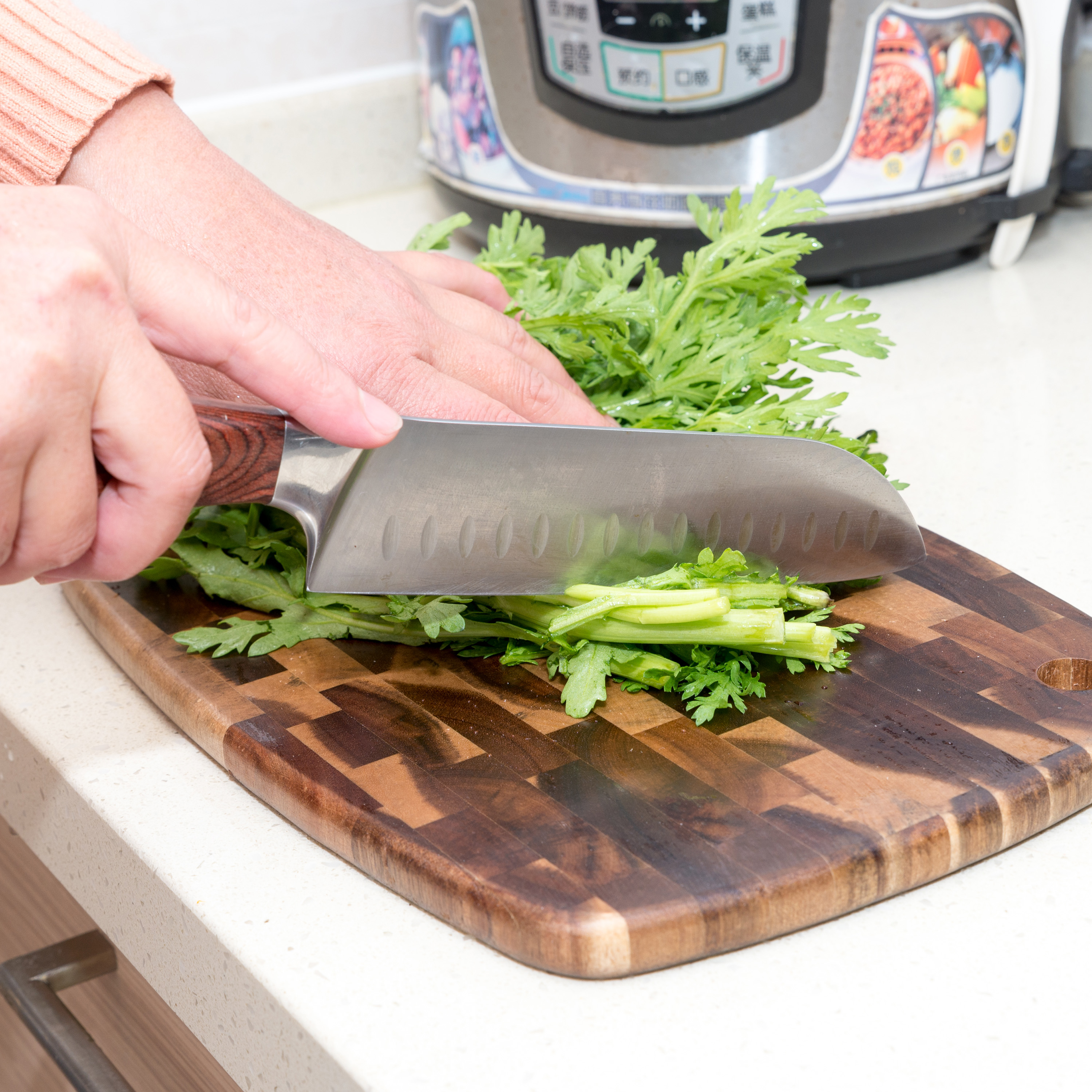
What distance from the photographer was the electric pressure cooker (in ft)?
4.24

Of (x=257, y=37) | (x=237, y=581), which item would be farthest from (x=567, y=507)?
(x=257, y=37)

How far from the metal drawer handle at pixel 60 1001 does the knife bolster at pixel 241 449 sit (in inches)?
17.0

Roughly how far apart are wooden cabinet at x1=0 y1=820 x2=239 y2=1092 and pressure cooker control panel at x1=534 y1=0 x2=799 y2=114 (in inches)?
38.4

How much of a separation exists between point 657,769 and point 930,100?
3.09ft

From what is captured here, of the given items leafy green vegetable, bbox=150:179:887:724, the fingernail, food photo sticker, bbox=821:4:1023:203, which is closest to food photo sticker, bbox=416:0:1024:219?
food photo sticker, bbox=821:4:1023:203

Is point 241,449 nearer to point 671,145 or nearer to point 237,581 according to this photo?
point 237,581

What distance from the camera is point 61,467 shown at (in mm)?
587

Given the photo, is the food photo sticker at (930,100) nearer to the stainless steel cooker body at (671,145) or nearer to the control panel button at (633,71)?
the stainless steel cooker body at (671,145)

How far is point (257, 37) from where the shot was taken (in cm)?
182

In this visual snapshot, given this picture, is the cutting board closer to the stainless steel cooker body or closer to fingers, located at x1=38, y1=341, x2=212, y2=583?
fingers, located at x1=38, y1=341, x2=212, y2=583

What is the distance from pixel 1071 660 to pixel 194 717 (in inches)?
22.2

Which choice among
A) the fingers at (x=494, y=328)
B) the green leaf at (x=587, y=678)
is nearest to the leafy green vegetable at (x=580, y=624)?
the green leaf at (x=587, y=678)

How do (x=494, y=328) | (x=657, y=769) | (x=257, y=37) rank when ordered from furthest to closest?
(x=257, y=37), (x=494, y=328), (x=657, y=769)

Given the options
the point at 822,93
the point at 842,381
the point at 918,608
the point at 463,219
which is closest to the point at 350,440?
the point at 918,608
